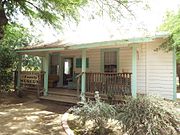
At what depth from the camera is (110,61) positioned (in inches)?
490

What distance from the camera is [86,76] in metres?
10.8

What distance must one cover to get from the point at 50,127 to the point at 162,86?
6.50m

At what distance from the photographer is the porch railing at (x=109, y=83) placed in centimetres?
937

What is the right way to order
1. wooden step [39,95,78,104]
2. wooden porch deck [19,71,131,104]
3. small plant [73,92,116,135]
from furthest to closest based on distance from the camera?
wooden step [39,95,78,104] → wooden porch deck [19,71,131,104] → small plant [73,92,116,135]

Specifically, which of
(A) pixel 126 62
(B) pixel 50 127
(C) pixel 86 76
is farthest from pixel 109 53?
(B) pixel 50 127

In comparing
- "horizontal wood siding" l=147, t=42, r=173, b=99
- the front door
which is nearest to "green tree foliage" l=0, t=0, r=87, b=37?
the front door

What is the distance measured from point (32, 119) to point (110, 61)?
19.7 ft

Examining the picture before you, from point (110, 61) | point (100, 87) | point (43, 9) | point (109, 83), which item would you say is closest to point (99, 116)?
point (109, 83)

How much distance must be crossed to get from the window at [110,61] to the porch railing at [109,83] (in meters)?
2.11

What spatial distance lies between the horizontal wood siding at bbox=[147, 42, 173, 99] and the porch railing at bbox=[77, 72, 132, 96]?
2.13 meters

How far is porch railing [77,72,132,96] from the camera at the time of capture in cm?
937

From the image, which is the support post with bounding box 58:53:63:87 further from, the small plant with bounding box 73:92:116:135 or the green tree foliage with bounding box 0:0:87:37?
the small plant with bounding box 73:92:116:135

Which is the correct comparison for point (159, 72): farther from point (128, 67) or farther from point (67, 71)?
point (67, 71)

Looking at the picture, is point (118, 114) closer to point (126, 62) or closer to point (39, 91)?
point (126, 62)
